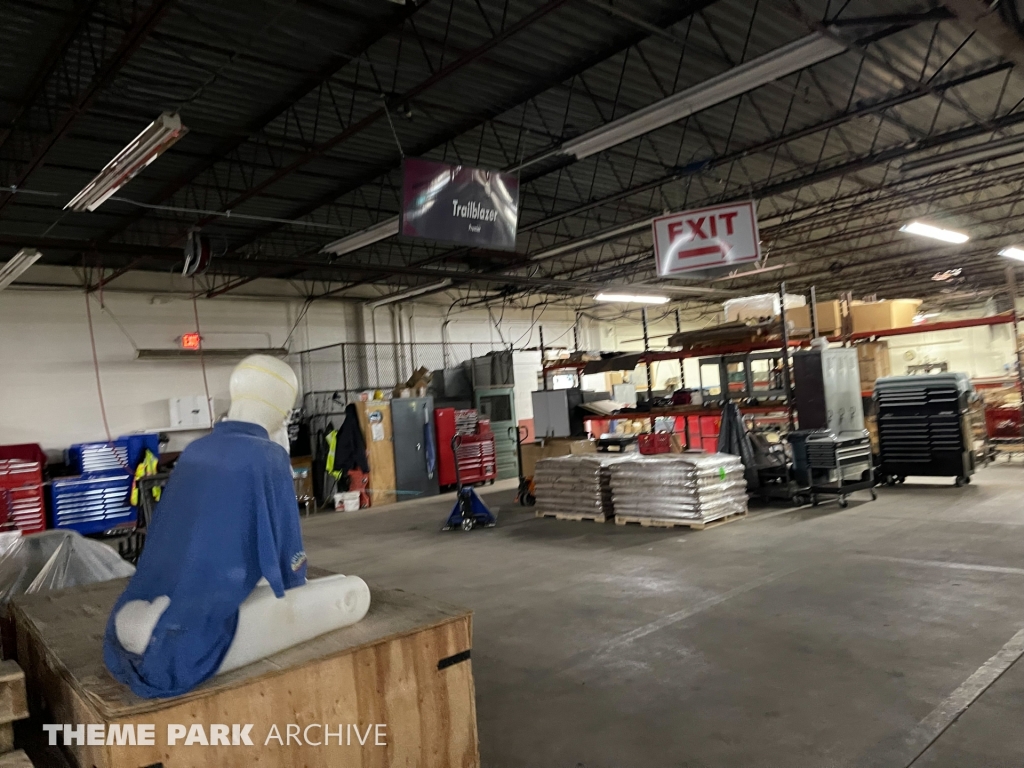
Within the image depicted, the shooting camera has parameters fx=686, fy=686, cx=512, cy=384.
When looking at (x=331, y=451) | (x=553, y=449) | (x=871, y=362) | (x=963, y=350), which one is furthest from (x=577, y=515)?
(x=963, y=350)

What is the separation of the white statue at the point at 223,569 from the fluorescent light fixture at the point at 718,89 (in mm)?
5814

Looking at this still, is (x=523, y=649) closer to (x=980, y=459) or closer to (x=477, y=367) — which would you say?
(x=980, y=459)

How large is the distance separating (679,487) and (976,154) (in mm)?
6590

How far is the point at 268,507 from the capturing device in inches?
103

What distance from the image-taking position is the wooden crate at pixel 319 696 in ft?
7.83

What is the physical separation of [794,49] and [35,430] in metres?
13.3

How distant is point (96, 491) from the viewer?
11633 mm

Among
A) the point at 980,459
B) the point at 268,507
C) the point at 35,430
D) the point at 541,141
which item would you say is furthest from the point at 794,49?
the point at 35,430

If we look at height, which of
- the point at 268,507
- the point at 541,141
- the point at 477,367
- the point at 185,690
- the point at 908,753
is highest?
the point at 541,141

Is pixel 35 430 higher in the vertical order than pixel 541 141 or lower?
lower

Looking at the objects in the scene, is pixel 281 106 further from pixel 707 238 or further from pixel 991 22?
pixel 991 22

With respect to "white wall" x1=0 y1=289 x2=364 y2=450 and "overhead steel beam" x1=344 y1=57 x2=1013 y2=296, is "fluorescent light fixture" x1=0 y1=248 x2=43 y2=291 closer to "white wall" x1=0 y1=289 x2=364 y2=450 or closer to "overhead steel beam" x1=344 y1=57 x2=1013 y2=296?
"white wall" x1=0 y1=289 x2=364 y2=450

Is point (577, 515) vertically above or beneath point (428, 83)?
beneath

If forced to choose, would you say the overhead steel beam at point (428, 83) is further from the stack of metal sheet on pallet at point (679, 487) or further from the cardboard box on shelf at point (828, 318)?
the cardboard box on shelf at point (828, 318)
